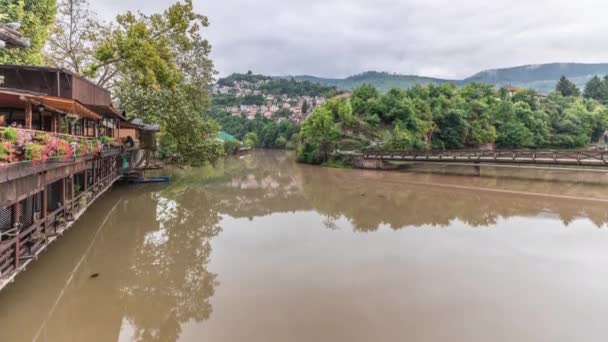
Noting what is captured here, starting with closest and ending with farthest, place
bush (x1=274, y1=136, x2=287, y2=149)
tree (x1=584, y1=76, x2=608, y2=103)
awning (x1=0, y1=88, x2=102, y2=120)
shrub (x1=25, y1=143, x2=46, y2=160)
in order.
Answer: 1. shrub (x1=25, y1=143, x2=46, y2=160)
2. awning (x1=0, y1=88, x2=102, y2=120)
3. bush (x1=274, y1=136, x2=287, y2=149)
4. tree (x1=584, y1=76, x2=608, y2=103)

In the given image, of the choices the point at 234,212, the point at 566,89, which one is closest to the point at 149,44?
the point at 234,212

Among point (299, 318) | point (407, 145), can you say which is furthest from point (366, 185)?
point (299, 318)

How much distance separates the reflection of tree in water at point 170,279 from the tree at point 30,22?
33.4 feet

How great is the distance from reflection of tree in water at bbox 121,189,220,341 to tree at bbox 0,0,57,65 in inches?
401

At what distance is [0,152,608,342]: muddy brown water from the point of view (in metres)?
5.59

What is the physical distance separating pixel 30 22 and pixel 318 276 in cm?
1677

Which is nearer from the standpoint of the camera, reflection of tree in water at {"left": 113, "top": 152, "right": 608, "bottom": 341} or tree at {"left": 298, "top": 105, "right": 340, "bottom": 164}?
reflection of tree in water at {"left": 113, "top": 152, "right": 608, "bottom": 341}

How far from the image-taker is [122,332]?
5469 millimetres

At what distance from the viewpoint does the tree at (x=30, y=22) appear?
1420 cm

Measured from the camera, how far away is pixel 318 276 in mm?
7648

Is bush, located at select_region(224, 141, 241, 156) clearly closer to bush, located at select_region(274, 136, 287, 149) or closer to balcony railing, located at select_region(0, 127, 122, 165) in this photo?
bush, located at select_region(274, 136, 287, 149)

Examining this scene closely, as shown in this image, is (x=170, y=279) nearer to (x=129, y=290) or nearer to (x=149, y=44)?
(x=129, y=290)

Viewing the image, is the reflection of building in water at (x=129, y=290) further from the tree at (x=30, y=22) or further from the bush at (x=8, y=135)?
the tree at (x=30, y=22)

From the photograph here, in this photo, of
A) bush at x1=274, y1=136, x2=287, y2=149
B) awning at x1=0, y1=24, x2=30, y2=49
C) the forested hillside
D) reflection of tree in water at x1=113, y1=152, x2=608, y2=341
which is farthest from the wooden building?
bush at x1=274, y1=136, x2=287, y2=149
